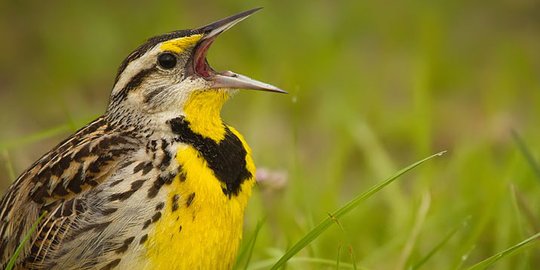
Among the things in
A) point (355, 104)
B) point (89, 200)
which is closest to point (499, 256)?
point (89, 200)

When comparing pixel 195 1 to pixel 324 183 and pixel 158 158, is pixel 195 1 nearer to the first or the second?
pixel 324 183

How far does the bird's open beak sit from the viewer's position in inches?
180

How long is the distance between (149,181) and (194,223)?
0.65 feet

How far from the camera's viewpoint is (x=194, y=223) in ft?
14.1

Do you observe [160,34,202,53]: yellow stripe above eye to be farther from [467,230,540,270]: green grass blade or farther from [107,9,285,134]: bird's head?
[467,230,540,270]: green grass blade

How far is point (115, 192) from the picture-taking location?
14.3ft

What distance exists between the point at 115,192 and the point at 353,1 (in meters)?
4.75

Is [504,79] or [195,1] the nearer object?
[504,79]

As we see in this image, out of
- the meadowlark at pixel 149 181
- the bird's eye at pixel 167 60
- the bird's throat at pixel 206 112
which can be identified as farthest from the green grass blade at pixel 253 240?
the bird's eye at pixel 167 60

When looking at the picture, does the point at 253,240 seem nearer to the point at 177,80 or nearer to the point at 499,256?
the point at 177,80

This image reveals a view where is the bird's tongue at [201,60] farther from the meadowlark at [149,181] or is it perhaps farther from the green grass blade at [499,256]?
the green grass blade at [499,256]

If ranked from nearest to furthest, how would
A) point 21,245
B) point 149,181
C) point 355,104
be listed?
point 21,245 < point 149,181 < point 355,104

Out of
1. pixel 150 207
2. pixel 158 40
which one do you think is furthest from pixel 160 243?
pixel 158 40

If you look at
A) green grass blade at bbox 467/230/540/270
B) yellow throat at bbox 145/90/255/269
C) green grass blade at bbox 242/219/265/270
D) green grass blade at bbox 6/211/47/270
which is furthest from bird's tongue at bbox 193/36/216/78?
green grass blade at bbox 467/230/540/270
